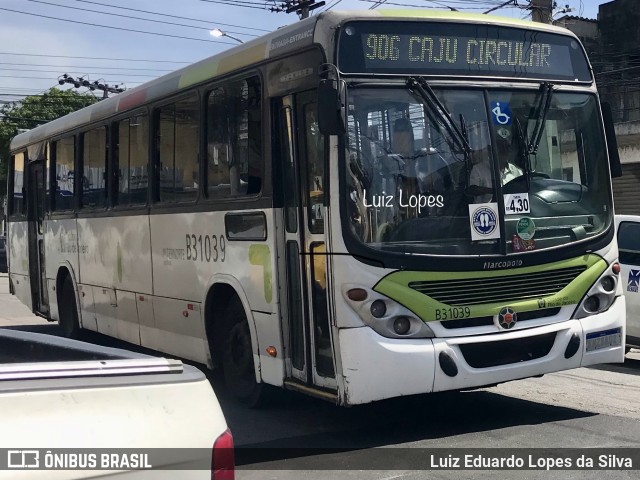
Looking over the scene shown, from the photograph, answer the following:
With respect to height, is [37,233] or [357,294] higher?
[37,233]

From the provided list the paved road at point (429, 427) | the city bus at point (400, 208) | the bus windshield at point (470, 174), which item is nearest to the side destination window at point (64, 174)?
the city bus at point (400, 208)

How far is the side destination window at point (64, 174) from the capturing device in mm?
13117

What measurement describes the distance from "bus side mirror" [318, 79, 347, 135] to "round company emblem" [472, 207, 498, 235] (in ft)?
4.36

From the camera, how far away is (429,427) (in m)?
7.62

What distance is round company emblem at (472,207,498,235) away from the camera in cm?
714

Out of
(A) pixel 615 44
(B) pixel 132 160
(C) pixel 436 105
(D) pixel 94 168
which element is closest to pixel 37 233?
(D) pixel 94 168

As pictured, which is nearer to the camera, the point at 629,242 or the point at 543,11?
the point at 629,242

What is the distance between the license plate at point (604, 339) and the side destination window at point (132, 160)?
17.3ft

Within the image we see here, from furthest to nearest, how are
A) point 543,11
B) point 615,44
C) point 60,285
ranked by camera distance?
1. point 615,44
2. point 543,11
3. point 60,285

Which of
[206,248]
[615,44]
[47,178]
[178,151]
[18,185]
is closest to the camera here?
[206,248]

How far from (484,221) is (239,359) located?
2866 mm

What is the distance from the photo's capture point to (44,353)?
438cm

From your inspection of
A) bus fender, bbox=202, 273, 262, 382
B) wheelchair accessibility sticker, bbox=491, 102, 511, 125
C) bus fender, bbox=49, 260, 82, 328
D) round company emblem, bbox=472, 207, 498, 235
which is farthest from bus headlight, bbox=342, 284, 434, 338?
bus fender, bbox=49, 260, 82, 328

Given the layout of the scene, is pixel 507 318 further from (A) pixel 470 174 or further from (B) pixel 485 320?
(A) pixel 470 174
